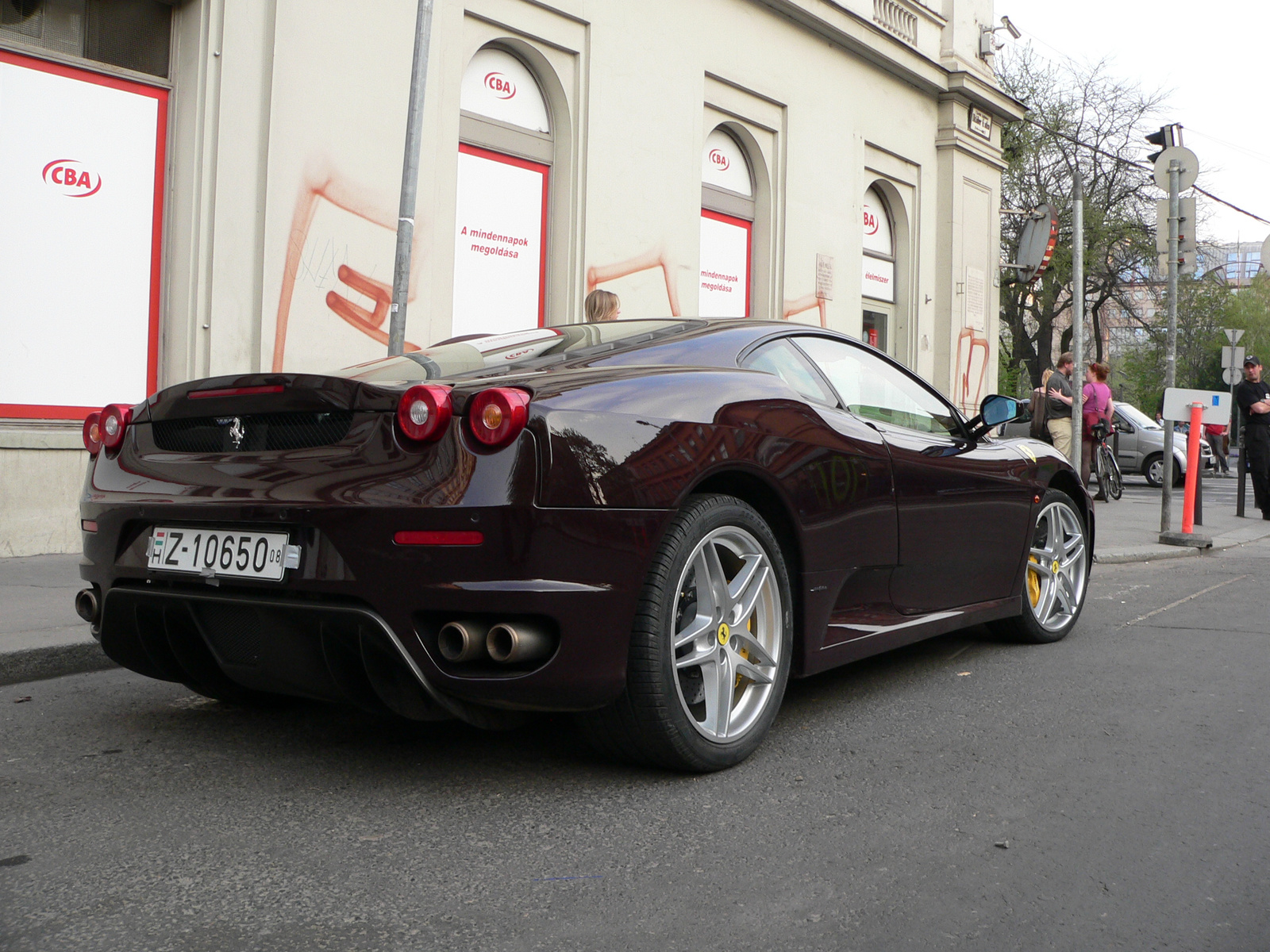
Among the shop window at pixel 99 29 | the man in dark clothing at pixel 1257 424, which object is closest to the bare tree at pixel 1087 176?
the man in dark clothing at pixel 1257 424

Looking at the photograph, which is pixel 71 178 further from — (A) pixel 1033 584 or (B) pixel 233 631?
(A) pixel 1033 584

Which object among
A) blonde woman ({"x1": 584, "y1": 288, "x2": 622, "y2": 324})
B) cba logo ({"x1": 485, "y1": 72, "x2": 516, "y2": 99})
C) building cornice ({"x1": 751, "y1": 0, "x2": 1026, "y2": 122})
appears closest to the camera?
blonde woman ({"x1": 584, "y1": 288, "x2": 622, "y2": 324})

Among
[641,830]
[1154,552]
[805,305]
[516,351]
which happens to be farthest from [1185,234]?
[641,830]

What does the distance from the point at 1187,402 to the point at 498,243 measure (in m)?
6.45

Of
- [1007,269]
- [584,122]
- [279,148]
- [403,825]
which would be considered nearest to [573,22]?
[584,122]

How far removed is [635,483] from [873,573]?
1285 millimetres

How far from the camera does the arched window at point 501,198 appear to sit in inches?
404

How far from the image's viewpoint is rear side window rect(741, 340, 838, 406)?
3.94m

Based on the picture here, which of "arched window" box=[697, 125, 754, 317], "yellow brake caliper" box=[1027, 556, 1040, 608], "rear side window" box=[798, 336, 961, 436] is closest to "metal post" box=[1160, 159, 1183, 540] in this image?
"arched window" box=[697, 125, 754, 317]

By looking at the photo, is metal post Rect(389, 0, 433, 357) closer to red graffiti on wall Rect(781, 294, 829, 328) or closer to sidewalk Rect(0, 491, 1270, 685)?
sidewalk Rect(0, 491, 1270, 685)

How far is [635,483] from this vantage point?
310 cm

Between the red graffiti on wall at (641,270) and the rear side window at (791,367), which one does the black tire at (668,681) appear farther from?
the red graffiti on wall at (641,270)

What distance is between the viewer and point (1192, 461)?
1195 centimetres

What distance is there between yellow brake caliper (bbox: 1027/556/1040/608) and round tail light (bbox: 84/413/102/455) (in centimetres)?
377
